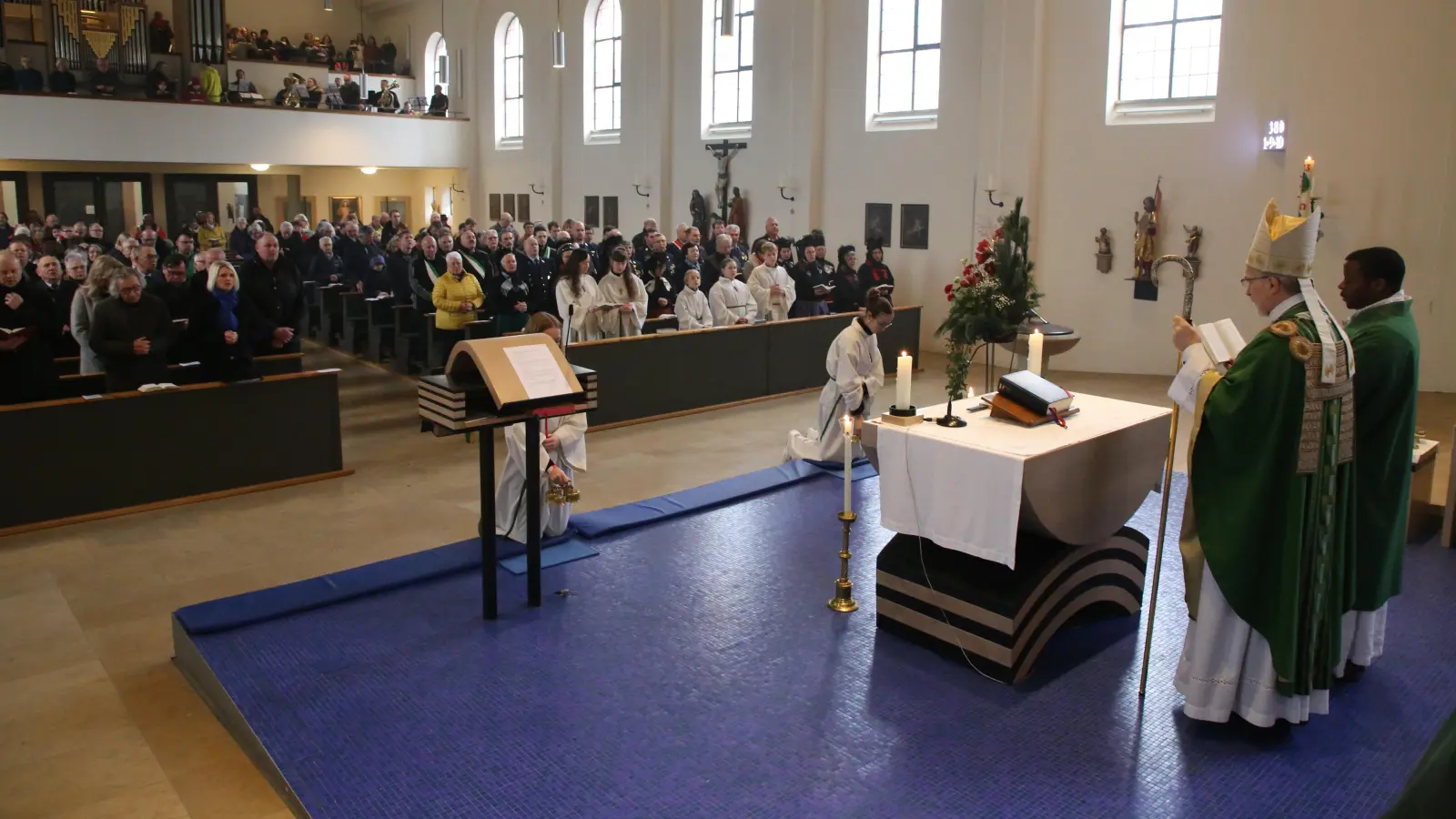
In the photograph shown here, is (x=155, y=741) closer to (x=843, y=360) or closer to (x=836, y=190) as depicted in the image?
(x=843, y=360)

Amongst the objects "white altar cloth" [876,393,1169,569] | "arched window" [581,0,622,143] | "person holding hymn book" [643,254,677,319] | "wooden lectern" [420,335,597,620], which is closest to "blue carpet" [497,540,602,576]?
"wooden lectern" [420,335,597,620]

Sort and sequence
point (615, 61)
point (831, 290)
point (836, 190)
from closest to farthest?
1. point (831, 290)
2. point (836, 190)
3. point (615, 61)

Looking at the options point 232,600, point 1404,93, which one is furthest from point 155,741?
point 1404,93

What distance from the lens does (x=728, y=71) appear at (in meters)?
18.1

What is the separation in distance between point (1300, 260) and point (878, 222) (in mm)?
11835

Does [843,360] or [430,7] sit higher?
[430,7]

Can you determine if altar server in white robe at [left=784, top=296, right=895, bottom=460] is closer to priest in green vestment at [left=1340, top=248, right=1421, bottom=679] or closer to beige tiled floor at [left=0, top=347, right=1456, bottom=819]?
beige tiled floor at [left=0, top=347, right=1456, bottom=819]

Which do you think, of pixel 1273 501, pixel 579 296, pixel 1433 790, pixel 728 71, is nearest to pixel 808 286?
pixel 579 296

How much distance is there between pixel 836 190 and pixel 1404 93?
7.32 meters

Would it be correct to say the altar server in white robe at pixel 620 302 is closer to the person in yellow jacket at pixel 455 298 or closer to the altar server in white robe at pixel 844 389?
the person in yellow jacket at pixel 455 298

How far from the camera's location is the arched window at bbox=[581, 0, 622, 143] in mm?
20516

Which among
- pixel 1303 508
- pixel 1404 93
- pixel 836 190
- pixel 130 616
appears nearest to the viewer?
pixel 1303 508

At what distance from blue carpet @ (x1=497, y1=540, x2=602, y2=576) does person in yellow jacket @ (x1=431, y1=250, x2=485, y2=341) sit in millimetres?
5282

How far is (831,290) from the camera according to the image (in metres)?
13.5
